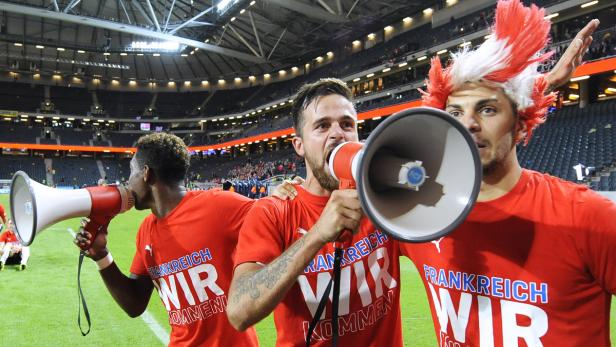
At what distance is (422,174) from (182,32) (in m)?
41.8

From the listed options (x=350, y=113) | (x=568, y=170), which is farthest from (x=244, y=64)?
(x=350, y=113)

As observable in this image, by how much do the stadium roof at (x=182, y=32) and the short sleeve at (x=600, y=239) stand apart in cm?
3144

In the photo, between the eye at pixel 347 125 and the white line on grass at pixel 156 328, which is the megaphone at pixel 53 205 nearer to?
the eye at pixel 347 125

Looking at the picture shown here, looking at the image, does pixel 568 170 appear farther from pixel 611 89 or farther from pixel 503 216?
pixel 503 216

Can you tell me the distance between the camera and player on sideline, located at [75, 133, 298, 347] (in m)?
2.54

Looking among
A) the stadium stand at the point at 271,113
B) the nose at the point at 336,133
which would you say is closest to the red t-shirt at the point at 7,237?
the nose at the point at 336,133

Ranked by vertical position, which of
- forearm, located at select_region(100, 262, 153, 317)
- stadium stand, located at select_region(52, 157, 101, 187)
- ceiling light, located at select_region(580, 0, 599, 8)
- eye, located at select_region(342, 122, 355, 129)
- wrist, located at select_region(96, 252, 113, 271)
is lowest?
forearm, located at select_region(100, 262, 153, 317)

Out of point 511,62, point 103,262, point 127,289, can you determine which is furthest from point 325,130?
point 127,289

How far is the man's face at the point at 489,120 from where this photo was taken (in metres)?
1.62

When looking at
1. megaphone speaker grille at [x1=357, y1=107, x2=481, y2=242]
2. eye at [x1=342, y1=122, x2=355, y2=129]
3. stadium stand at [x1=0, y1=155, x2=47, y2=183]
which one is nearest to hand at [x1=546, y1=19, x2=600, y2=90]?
eye at [x1=342, y1=122, x2=355, y2=129]

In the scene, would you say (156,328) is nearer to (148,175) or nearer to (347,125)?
(148,175)

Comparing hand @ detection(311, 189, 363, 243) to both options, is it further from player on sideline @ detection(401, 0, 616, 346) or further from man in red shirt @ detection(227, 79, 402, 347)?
player on sideline @ detection(401, 0, 616, 346)

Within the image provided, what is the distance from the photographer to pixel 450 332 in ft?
5.74

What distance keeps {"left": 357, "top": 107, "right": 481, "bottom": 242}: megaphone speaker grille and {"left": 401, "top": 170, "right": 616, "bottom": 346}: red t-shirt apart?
0.51 m
